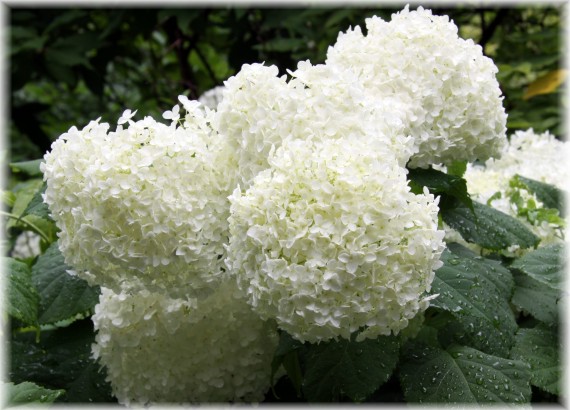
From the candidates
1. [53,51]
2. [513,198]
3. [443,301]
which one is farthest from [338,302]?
[53,51]

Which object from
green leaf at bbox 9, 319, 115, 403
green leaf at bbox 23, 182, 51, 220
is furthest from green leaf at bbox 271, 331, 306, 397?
green leaf at bbox 23, 182, 51, 220

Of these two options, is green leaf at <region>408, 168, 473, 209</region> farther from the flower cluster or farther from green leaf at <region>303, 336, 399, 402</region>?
green leaf at <region>303, 336, 399, 402</region>

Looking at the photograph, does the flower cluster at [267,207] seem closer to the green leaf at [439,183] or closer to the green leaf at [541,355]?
the green leaf at [439,183]

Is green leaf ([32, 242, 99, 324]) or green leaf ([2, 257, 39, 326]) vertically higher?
green leaf ([2, 257, 39, 326])

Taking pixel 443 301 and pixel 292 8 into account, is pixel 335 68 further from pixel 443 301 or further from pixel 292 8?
pixel 292 8

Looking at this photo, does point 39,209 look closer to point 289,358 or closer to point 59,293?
point 59,293
